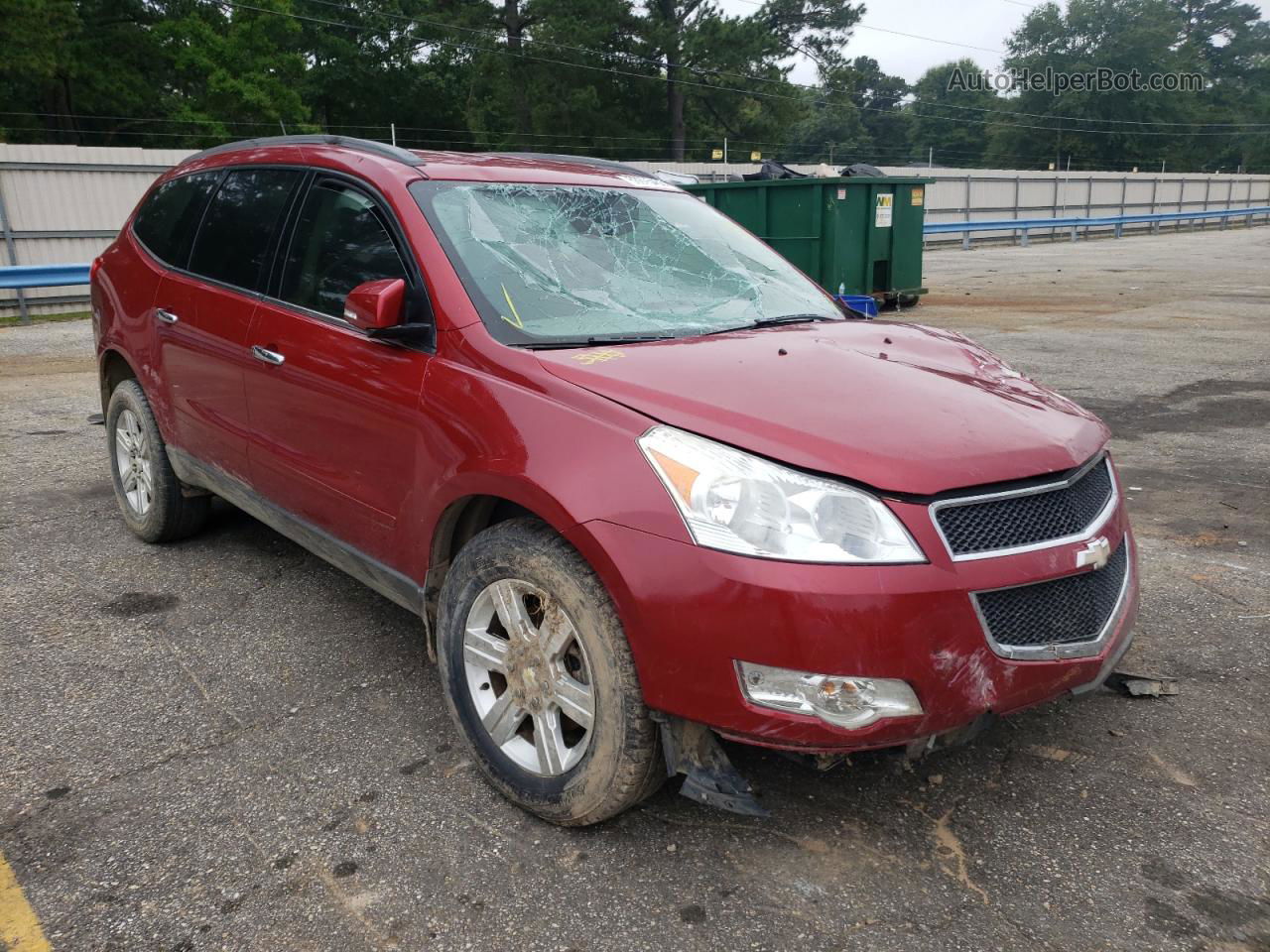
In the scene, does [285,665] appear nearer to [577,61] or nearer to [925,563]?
[925,563]

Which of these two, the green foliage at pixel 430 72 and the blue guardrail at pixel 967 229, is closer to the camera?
the blue guardrail at pixel 967 229

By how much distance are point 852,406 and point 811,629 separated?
0.63 metres

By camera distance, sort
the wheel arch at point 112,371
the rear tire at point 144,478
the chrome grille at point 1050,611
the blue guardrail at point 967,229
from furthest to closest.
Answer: the blue guardrail at point 967,229 → the wheel arch at point 112,371 → the rear tire at point 144,478 → the chrome grille at point 1050,611

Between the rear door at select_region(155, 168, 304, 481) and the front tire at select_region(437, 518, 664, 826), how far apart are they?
5.15 feet

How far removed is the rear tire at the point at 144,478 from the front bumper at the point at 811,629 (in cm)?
297

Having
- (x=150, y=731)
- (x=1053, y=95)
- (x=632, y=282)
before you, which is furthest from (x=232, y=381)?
(x=1053, y=95)

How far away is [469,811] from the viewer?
2750 millimetres

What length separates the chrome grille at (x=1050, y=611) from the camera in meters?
2.31

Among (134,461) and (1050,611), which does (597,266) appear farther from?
(134,461)

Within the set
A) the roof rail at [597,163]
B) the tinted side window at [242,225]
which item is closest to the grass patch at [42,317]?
the tinted side window at [242,225]

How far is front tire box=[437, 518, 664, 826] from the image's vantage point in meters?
2.42

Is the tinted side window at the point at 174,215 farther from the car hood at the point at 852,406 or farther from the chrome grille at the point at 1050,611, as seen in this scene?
the chrome grille at the point at 1050,611

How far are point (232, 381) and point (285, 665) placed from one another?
1089mm

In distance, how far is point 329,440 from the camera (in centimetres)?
333
